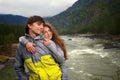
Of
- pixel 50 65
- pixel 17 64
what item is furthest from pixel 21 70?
pixel 50 65

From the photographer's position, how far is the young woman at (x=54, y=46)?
513 centimetres

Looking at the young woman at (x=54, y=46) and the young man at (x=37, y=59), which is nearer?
the young man at (x=37, y=59)

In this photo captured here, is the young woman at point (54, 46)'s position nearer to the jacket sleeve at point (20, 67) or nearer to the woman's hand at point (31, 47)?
the woman's hand at point (31, 47)

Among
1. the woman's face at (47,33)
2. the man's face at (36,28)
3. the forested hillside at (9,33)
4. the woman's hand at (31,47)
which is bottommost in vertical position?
the forested hillside at (9,33)

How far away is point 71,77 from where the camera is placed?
32.2 meters

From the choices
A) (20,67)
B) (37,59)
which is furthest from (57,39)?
(20,67)

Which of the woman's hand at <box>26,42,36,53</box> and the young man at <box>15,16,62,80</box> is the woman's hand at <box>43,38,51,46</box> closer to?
the young man at <box>15,16,62,80</box>

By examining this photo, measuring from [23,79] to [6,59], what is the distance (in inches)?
1955

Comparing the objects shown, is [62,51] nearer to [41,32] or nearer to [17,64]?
[41,32]

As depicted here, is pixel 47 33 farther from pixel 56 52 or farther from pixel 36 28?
pixel 56 52

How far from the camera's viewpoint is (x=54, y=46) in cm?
518

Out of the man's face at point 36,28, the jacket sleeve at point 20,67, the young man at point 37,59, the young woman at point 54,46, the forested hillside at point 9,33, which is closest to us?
the young man at point 37,59

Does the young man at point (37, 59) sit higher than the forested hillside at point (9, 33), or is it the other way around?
the young man at point (37, 59)

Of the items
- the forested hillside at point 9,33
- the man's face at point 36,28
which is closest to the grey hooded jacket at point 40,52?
the man's face at point 36,28
